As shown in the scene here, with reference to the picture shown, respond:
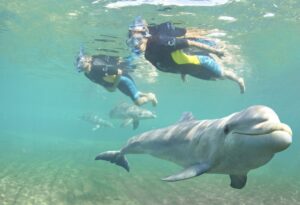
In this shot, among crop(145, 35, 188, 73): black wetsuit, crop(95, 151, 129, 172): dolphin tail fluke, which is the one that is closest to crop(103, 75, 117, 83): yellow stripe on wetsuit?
crop(145, 35, 188, 73): black wetsuit

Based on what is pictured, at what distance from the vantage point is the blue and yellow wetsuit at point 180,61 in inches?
Answer: 392

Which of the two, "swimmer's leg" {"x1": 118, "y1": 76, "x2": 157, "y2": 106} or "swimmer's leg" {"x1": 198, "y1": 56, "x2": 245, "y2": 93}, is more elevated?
"swimmer's leg" {"x1": 198, "y1": 56, "x2": 245, "y2": 93}

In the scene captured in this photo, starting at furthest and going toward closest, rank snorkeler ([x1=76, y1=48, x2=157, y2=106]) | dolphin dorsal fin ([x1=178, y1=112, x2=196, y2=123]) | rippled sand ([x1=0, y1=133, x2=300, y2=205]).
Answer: snorkeler ([x1=76, y1=48, x2=157, y2=106]) < rippled sand ([x1=0, y1=133, x2=300, y2=205]) < dolphin dorsal fin ([x1=178, y1=112, x2=196, y2=123])

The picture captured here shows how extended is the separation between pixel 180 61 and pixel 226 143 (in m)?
4.81

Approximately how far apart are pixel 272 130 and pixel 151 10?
12794 millimetres

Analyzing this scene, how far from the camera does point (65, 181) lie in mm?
14398

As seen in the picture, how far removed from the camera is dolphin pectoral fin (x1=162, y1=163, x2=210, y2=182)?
552 centimetres

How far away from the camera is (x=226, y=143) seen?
5578 millimetres

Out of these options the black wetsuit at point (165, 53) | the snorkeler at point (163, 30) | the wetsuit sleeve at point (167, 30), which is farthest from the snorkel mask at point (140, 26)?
the black wetsuit at point (165, 53)

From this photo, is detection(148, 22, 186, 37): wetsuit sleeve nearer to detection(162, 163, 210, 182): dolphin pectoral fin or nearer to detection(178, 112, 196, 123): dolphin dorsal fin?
detection(178, 112, 196, 123): dolphin dorsal fin

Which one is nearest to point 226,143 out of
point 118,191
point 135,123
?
point 118,191

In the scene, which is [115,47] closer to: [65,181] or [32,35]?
[32,35]

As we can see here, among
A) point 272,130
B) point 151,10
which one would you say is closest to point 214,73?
point 272,130

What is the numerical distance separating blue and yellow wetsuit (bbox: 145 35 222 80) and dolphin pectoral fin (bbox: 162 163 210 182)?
14.5 ft
